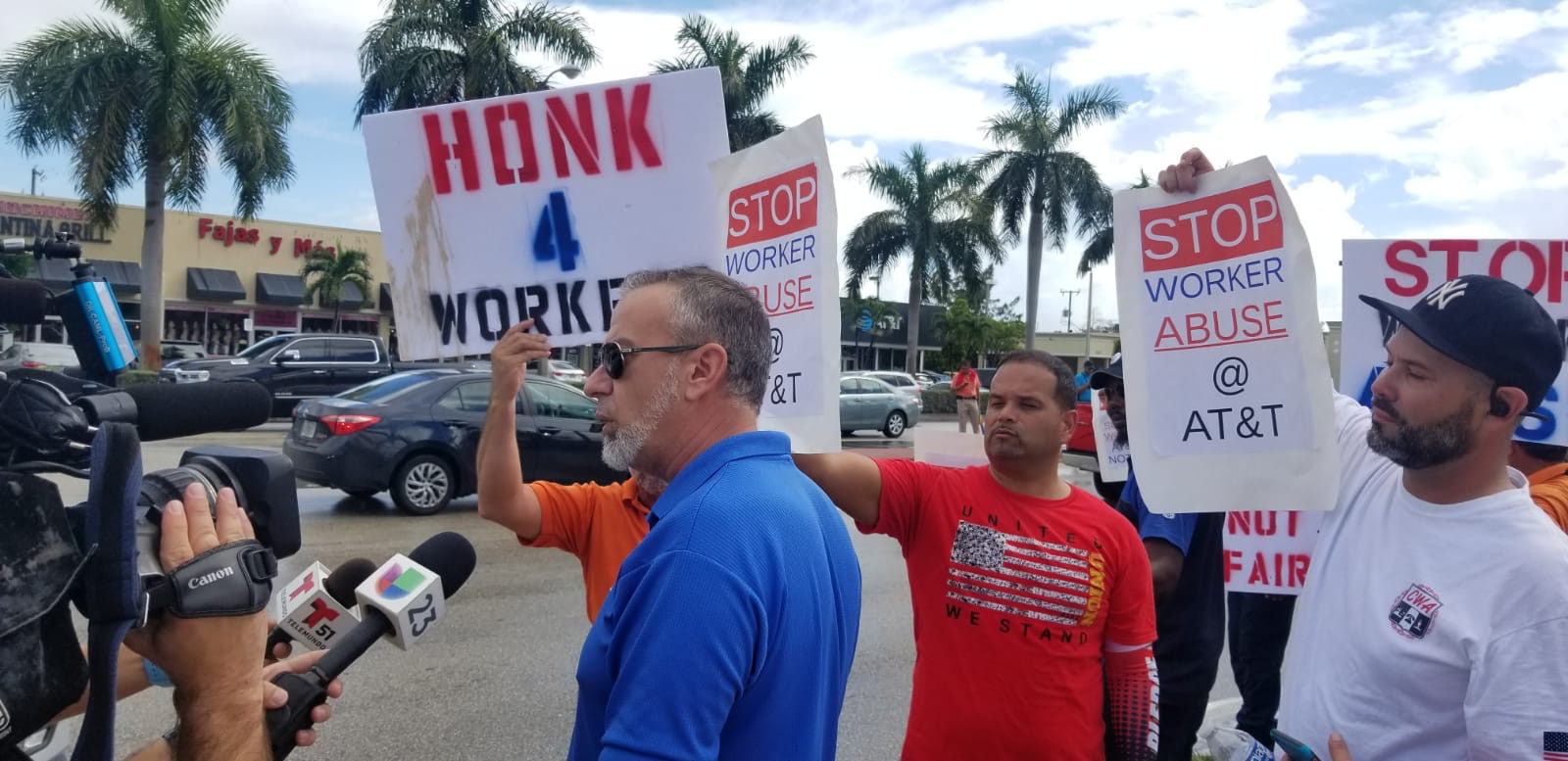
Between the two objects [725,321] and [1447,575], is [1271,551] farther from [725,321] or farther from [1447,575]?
[725,321]

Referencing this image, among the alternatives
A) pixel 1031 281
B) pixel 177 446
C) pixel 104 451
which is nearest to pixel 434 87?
pixel 177 446

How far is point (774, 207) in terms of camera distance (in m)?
3.08

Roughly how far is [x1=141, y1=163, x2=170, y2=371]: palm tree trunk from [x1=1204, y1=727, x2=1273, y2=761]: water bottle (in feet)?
76.3

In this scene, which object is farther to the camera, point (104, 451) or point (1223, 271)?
point (1223, 271)

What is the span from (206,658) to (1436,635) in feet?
6.70

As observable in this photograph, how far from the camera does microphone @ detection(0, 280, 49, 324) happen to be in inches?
58.9

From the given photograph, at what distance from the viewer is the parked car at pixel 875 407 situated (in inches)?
877

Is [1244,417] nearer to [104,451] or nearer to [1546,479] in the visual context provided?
[1546,479]

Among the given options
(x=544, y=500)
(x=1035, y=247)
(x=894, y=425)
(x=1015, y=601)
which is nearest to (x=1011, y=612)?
(x=1015, y=601)

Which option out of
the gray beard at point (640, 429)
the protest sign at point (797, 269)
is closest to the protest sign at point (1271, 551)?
the protest sign at point (797, 269)

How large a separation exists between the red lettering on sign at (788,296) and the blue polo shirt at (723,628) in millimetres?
1376

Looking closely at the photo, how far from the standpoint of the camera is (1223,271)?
119 inches

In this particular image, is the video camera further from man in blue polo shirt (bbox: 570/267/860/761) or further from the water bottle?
the water bottle

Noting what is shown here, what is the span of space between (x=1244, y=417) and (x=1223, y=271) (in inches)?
16.9
